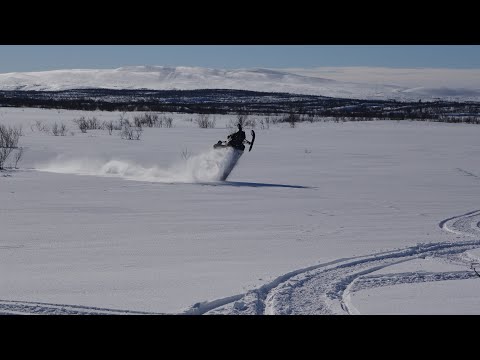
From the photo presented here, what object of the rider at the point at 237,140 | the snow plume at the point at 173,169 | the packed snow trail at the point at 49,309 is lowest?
the snow plume at the point at 173,169

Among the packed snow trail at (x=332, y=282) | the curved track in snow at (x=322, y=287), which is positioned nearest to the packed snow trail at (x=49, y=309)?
the curved track in snow at (x=322, y=287)

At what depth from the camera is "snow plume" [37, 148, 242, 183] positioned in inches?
598

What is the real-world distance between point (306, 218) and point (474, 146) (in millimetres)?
19408

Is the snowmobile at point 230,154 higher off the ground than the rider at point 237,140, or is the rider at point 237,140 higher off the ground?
the rider at point 237,140

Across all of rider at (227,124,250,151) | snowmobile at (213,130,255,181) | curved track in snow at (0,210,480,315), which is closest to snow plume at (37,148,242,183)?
snowmobile at (213,130,255,181)

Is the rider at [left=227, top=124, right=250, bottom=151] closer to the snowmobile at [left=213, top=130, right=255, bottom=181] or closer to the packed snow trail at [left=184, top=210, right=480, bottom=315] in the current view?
the snowmobile at [left=213, top=130, right=255, bottom=181]

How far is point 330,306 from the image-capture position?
518 centimetres

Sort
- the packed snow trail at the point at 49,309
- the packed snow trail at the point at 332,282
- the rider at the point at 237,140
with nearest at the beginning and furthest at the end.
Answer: the packed snow trail at the point at 49,309, the packed snow trail at the point at 332,282, the rider at the point at 237,140

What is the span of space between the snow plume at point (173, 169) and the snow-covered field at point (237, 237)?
0.06 meters

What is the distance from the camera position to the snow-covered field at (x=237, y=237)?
5391 millimetres

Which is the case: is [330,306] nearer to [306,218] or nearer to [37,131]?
[306,218]

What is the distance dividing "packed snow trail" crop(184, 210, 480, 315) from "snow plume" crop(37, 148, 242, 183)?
7854 millimetres

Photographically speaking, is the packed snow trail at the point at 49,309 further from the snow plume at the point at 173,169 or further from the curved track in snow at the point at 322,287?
the snow plume at the point at 173,169

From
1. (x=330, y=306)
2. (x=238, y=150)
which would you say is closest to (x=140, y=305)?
Answer: (x=330, y=306)
